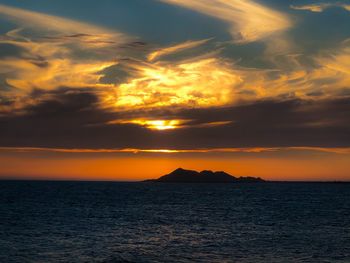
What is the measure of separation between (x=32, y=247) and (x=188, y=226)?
86.8 ft

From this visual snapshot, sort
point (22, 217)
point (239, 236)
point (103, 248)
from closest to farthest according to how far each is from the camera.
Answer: point (103, 248) < point (239, 236) < point (22, 217)

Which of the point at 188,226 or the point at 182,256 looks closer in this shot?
the point at 182,256

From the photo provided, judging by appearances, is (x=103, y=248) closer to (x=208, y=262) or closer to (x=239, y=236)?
(x=208, y=262)

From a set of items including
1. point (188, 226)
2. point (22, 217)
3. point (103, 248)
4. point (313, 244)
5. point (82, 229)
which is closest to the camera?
point (103, 248)

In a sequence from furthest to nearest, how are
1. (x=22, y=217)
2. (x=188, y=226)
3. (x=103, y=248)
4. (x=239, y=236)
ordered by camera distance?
1. (x=22, y=217)
2. (x=188, y=226)
3. (x=239, y=236)
4. (x=103, y=248)

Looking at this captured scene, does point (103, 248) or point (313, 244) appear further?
point (313, 244)

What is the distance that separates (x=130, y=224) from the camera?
2739 inches

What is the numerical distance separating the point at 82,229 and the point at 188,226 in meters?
15.2

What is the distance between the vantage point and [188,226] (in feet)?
219

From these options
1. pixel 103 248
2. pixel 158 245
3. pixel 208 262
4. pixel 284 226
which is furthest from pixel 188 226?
pixel 208 262

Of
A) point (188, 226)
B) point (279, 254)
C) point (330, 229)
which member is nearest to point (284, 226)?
point (330, 229)

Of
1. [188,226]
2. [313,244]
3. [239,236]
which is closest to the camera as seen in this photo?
[313,244]

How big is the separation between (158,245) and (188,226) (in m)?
18.9

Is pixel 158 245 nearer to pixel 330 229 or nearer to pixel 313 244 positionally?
pixel 313 244
